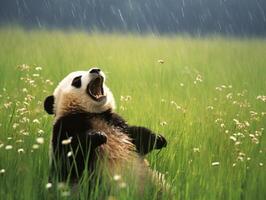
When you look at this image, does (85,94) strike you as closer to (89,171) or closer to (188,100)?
(89,171)

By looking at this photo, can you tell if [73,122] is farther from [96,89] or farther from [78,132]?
[96,89]

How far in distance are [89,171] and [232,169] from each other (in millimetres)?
964

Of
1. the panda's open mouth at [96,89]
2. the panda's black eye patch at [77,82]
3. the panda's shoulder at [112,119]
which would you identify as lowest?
the panda's shoulder at [112,119]

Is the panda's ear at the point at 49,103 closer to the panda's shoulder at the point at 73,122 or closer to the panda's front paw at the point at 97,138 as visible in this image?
the panda's shoulder at the point at 73,122

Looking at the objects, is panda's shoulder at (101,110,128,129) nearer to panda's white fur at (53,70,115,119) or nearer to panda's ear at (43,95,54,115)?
panda's white fur at (53,70,115,119)

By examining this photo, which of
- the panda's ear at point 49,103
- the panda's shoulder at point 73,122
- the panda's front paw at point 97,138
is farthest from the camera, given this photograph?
the panda's ear at point 49,103

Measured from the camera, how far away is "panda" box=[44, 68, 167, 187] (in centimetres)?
310

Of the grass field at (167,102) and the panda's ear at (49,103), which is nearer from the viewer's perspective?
the grass field at (167,102)

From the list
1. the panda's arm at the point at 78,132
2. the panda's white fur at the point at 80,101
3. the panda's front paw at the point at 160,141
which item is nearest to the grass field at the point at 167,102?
the panda's front paw at the point at 160,141

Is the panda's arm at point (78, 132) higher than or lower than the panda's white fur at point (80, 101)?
lower

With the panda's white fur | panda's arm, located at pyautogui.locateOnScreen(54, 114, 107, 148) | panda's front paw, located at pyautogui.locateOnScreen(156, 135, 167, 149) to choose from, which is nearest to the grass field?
panda's front paw, located at pyautogui.locateOnScreen(156, 135, 167, 149)

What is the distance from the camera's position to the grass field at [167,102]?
10.8ft

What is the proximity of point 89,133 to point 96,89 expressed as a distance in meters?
0.50

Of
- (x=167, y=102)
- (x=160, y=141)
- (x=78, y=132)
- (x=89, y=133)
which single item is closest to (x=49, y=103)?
(x=78, y=132)
